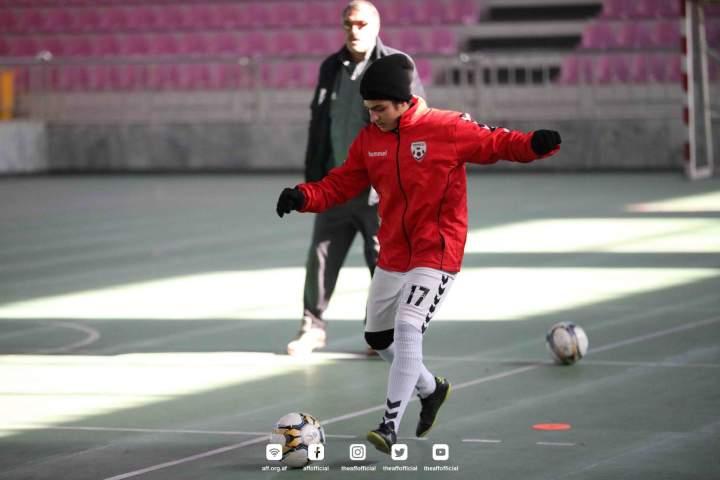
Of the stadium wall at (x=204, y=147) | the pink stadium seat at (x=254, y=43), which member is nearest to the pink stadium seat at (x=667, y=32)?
the stadium wall at (x=204, y=147)

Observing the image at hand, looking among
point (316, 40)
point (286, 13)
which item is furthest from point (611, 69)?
point (286, 13)

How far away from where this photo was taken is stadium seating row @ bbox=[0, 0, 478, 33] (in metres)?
31.8

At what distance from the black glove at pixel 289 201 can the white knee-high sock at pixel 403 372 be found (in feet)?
2.50

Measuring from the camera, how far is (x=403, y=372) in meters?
6.75

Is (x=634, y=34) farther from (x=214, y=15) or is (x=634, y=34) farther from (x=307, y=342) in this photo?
(x=307, y=342)

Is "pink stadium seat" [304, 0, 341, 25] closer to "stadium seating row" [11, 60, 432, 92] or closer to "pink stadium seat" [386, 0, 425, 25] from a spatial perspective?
"pink stadium seat" [386, 0, 425, 25]

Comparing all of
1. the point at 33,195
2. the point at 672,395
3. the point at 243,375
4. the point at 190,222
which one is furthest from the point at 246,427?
the point at 33,195

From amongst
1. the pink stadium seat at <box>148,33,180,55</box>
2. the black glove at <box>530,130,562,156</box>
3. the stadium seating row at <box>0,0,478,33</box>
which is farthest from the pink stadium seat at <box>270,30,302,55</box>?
the black glove at <box>530,130,562,156</box>

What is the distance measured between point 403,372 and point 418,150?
1039 millimetres

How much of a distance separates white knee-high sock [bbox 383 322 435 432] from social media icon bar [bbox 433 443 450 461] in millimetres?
235

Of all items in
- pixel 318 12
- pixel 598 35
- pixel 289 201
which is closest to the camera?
pixel 289 201

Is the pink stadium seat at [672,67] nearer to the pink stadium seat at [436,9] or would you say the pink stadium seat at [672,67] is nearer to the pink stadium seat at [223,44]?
the pink stadium seat at [436,9]

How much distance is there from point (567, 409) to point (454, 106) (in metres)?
20.5

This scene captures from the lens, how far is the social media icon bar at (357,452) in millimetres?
6793
